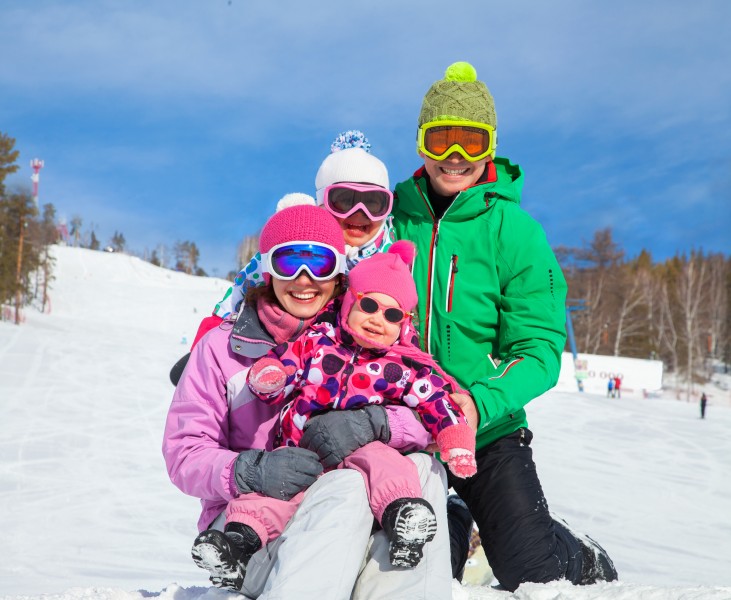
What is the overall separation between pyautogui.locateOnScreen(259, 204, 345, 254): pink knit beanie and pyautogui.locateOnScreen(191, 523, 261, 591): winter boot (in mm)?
1066

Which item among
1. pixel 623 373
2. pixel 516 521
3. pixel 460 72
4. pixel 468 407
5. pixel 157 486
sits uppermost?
pixel 460 72

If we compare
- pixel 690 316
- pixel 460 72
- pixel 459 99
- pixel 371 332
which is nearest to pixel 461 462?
pixel 371 332

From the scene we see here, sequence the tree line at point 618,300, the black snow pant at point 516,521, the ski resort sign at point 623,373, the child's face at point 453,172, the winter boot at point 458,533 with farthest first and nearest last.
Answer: the tree line at point 618,300 < the ski resort sign at point 623,373 < the winter boot at point 458,533 < the child's face at point 453,172 < the black snow pant at point 516,521

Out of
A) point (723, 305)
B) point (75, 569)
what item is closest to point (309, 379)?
point (75, 569)

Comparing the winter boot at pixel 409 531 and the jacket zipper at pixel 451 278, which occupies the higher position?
the jacket zipper at pixel 451 278

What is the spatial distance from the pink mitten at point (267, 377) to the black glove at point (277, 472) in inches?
8.0

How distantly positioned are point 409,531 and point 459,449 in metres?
0.38

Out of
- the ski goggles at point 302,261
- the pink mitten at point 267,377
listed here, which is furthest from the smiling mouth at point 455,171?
the pink mitten at point 267,377

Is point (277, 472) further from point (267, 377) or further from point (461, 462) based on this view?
point (461, 462)

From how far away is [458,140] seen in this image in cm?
298

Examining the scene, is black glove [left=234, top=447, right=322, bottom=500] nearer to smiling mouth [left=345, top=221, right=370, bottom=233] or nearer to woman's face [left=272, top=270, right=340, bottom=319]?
woman's face [left=272, top=270, right=340, bottom=319]

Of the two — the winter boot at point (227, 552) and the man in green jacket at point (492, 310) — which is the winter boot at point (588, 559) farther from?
the winter boot at point (227, 552)

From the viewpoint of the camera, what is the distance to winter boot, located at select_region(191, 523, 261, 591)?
1.86m

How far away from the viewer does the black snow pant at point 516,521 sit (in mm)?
2764
